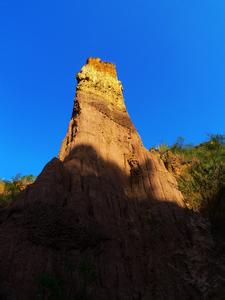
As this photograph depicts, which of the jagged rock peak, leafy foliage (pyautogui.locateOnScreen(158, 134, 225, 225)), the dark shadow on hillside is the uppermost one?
the jagged rock peak

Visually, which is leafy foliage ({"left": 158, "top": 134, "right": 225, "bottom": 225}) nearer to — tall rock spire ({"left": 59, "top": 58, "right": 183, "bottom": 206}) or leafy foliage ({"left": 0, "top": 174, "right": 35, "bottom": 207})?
tall rock spire ({"left": 59, "top": 58, "right": 183, "bottom": 206})

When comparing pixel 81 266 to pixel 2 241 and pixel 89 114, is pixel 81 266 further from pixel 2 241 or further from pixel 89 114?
pixel 89 114

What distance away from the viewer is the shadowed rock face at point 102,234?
977 centimetres

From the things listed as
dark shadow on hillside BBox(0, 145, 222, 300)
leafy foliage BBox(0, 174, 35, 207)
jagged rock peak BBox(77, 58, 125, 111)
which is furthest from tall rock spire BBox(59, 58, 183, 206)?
leafy foliage BBox(0, 174, 35, 207)

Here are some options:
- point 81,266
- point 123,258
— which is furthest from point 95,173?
point 81,266

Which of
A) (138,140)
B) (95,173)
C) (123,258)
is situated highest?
(138,140)

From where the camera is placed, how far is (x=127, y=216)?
43.3 ft

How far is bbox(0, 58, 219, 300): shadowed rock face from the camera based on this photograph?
9766 millimetres

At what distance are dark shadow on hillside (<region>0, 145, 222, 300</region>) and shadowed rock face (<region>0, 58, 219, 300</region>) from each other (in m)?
0.03

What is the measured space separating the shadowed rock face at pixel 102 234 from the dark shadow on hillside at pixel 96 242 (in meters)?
0.03

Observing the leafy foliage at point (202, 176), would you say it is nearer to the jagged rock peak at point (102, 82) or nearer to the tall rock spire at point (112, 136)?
the tall rock spire at point (112, 136)

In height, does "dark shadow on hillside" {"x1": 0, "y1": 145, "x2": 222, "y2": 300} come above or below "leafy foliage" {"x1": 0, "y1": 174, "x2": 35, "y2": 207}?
below

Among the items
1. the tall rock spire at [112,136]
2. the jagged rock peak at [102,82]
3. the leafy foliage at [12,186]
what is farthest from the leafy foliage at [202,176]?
the leafy foliage at [12,186]

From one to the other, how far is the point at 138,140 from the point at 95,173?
5.00 metres
